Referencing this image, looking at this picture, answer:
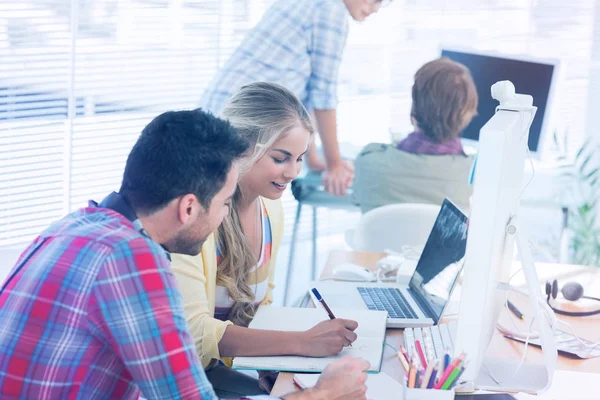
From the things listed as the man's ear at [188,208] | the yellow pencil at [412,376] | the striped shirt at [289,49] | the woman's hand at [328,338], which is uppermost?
the striped shirt at [289,49]

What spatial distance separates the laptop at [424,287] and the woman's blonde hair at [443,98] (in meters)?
1.00

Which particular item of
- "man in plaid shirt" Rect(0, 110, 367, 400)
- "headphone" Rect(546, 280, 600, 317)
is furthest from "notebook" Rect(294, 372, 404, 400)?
"headphone" Rect(546, 280, 600, 317)

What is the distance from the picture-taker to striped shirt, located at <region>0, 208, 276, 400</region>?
106 centimetres

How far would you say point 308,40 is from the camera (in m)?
3.17

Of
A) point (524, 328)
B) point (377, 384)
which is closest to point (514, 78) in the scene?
point (524, 328)

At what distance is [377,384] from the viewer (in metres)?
1.39

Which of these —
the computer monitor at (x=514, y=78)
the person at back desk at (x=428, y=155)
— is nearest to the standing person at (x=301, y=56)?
the person at back desk at (x=428, y=155)

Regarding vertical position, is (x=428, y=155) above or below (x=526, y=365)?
above

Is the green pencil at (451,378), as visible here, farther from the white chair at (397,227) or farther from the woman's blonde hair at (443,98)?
the woman's blonde hair at (443,98)

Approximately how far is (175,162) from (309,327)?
0.60m

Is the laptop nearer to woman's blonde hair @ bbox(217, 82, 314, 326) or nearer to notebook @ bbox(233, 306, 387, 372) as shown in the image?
notebook @ bbox(233, 306, 387, 372)

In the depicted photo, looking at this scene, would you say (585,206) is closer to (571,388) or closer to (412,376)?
(571,388)

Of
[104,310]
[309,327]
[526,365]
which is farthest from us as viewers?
[309,327]

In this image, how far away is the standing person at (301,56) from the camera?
313 centimetres
